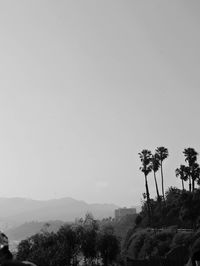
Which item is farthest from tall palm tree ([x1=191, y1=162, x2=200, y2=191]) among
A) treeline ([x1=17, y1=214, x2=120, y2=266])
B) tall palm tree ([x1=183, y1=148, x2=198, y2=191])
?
treeline ([x1=17, y1=214, x2=120, y2=266])

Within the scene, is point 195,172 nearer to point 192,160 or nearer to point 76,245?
point 192,160

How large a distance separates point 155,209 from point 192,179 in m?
14.9

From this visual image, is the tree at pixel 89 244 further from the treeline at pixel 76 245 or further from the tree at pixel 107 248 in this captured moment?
the tree at pixel 107 248

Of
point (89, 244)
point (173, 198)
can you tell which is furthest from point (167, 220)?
point (89, 244)

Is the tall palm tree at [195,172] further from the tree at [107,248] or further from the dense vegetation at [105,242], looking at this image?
the tree at [107,248]

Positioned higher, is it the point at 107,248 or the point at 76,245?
the point at 76,245

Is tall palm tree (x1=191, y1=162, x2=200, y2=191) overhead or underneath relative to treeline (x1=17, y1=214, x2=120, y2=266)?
overhead

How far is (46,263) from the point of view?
59.8 m

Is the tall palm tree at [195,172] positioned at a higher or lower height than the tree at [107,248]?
higher

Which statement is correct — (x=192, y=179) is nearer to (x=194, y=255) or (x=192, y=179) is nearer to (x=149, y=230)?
(x=149, y=230)

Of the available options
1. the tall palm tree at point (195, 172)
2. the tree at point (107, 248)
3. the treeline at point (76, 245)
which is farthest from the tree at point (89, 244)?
the tall palm tree at point (195, 172)

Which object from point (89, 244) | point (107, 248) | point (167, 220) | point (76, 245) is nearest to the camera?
point (76, 245)

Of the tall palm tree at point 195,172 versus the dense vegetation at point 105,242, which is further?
the tall palm tree at point 195,172

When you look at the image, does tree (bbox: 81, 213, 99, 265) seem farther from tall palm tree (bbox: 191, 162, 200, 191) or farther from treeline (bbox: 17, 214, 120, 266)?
→ tall palm tree (bbox: 191, 162, 200, 191)
